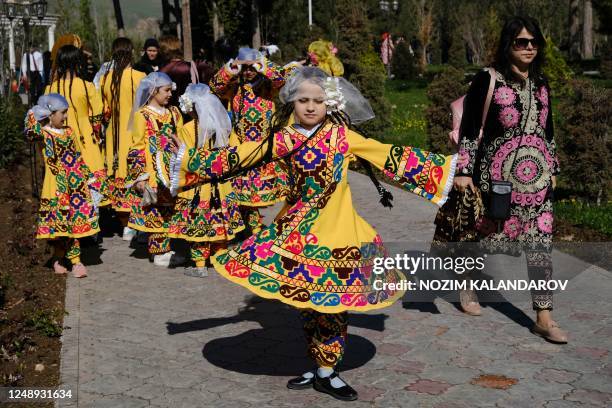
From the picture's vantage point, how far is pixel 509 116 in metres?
6.09

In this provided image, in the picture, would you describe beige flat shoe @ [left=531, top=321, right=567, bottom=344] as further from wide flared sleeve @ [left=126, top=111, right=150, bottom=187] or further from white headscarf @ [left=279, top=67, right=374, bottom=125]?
wide flared sleeve @ [left=126, top=111, right=150, bottom=187]

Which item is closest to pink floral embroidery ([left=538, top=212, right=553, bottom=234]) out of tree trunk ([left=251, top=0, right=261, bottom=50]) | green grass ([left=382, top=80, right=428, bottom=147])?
green grass ([left=382, top=80, right=428, bottom=147])

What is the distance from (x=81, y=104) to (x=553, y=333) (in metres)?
5.79

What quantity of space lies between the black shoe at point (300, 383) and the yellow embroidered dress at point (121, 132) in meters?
4.72

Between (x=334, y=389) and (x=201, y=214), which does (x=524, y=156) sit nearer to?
(x=334, y=389)

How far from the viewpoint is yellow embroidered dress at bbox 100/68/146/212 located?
31.6 ft

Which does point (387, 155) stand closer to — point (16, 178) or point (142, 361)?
point (142, 361)

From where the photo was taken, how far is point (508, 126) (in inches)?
241

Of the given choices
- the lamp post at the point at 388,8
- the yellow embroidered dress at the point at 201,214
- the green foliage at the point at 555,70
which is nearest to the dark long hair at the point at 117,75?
the yellow embroidered dress at the point at 201,214

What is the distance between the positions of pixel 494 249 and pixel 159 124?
3758 mm

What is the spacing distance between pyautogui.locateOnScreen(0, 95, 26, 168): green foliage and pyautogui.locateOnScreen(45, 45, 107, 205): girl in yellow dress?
19.2 feet

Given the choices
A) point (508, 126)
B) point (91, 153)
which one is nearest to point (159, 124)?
point (91, 153)

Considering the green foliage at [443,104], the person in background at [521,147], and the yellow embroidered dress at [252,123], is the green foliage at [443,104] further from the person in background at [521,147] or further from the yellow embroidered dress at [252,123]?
the person in background at [521,147]

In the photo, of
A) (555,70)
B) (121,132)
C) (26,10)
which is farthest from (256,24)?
(121,132)
